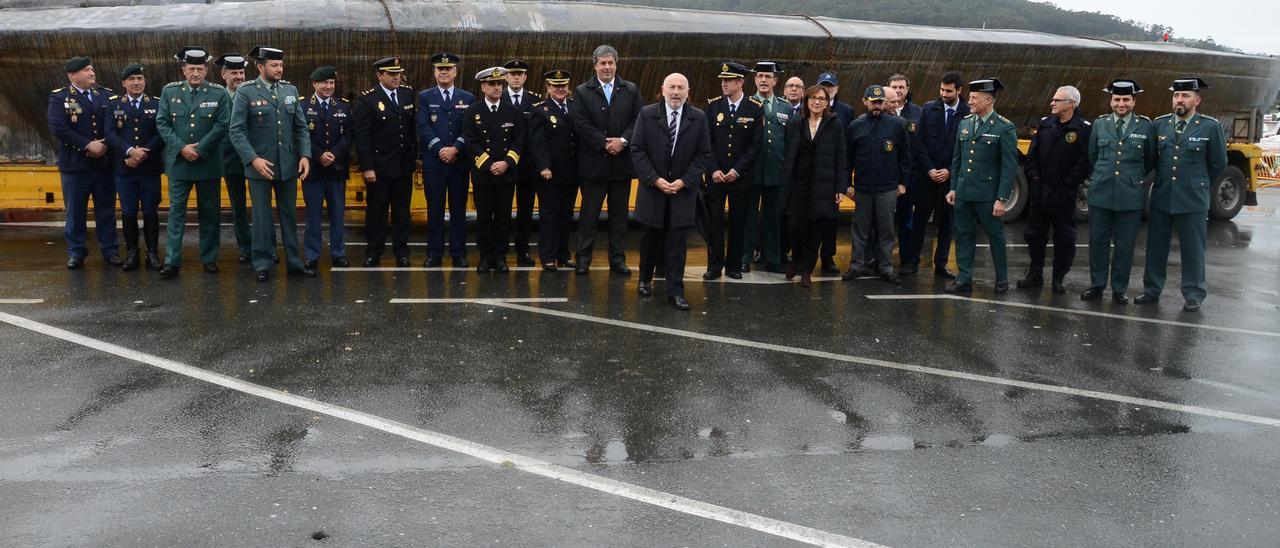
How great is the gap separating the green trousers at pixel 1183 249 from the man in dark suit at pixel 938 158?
1600mm

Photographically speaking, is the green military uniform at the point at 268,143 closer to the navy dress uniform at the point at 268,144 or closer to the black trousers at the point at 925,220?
the navy dress uniform at the point at 268,144

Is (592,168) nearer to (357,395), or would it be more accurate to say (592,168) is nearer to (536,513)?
(357,395)

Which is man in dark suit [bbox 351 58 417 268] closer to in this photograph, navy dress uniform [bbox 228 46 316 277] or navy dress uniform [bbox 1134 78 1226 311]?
navy dress uniform [bbox 228 46 316 277]

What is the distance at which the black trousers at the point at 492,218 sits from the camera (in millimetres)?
9062

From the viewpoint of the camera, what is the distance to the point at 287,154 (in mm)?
8734

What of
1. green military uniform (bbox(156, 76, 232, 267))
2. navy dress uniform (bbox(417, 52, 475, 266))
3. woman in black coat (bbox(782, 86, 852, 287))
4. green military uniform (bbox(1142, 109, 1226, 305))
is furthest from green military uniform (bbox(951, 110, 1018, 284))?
green military uniform (bbox(156, 76, 232, 267))

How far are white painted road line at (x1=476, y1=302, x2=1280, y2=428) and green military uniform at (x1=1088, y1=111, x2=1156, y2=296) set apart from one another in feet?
9.69

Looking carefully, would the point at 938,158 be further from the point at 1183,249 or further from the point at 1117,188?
the point at 1183,249

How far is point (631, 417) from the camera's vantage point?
16.8 ft

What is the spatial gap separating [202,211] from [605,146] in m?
3.42

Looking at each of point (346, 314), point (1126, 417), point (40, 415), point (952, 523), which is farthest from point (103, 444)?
point (1126, 417)

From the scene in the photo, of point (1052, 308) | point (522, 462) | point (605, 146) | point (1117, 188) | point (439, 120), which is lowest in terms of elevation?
point (1052, 308)

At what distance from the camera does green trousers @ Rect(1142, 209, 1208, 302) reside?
26.8ft

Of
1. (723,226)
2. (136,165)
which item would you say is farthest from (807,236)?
(136,165)
